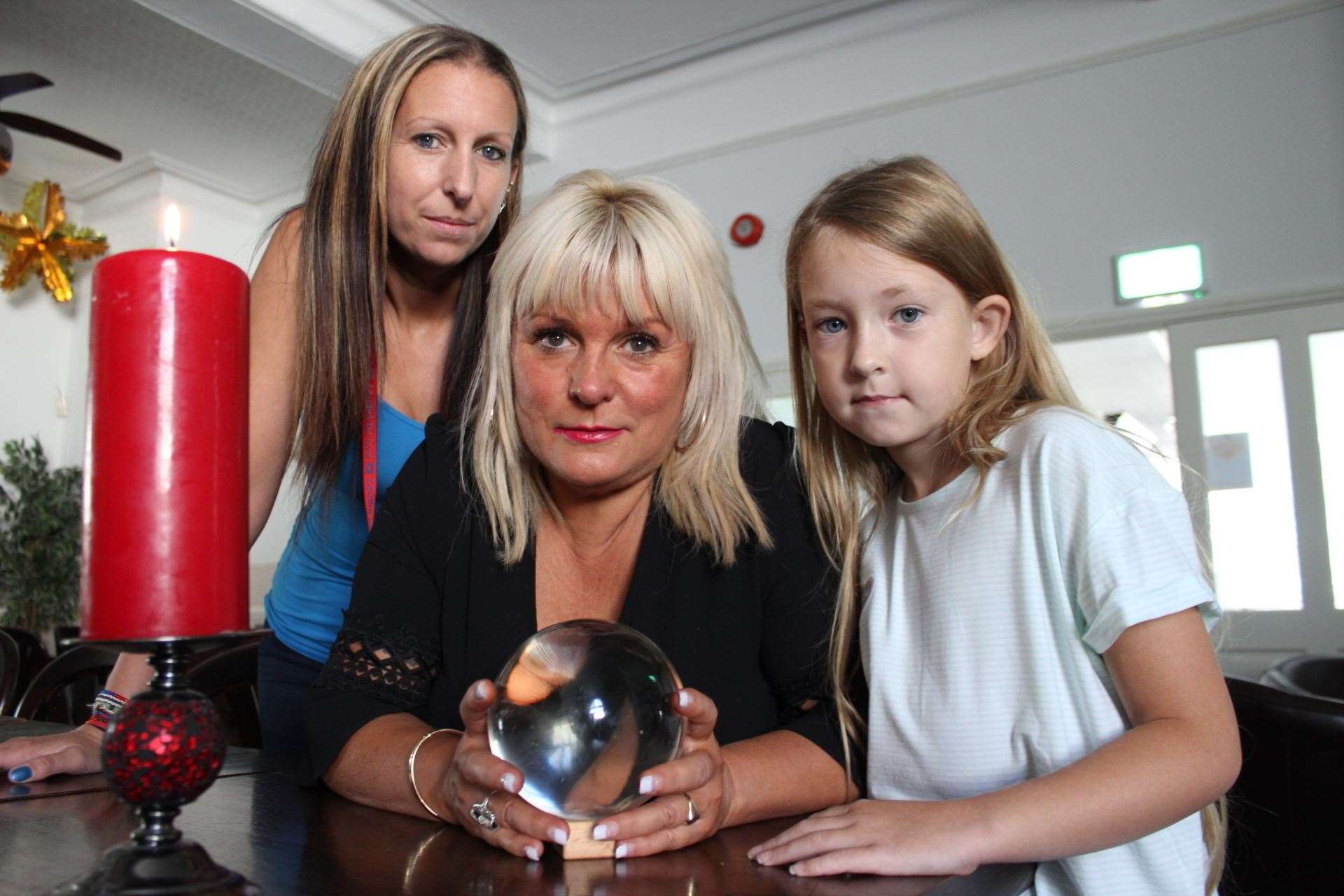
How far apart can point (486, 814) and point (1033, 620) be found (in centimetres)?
58

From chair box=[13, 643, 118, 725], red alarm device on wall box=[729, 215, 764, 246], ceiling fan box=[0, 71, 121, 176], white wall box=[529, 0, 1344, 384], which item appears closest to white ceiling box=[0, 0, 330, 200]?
ceiling fan box=[0, 71, 121, 176]

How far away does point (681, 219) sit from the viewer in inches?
49.6

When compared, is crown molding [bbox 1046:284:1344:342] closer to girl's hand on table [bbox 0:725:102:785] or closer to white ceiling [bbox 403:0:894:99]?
white ceiling [bbox 403:0:894:99]

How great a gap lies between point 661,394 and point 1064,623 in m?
0.51

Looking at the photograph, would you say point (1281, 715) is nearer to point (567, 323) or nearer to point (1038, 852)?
point (1038, 852)

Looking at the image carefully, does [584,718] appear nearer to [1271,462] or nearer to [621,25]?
[1271,462]

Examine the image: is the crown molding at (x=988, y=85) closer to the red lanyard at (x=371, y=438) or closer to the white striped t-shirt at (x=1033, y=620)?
the red lanyard at (x=371, y=438)

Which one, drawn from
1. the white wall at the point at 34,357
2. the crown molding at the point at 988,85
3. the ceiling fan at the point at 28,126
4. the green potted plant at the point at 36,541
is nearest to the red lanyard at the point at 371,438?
the crown molding at the point at 988,85

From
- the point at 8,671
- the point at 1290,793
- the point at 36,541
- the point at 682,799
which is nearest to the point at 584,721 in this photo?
the point at 682,799

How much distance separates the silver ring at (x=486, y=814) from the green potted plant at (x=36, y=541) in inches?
277

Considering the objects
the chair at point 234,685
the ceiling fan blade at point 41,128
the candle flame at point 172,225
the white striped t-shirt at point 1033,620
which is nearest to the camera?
the candle flame at point 172,225

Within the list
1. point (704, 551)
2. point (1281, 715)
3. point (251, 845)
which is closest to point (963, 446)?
point (704, 551)

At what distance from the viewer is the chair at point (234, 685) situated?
72.2 inches

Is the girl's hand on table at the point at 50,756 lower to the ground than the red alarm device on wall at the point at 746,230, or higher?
lower
